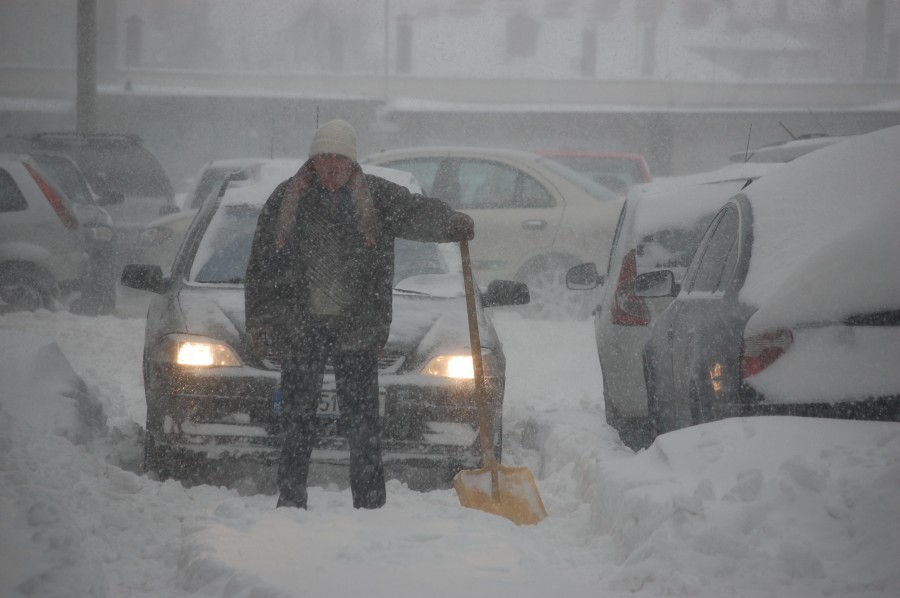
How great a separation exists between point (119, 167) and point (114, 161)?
5.3 inches

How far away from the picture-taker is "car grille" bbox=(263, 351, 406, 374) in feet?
17.8

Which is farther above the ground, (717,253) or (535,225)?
(535,225)

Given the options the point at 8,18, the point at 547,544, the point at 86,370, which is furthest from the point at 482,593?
the point at 8,18

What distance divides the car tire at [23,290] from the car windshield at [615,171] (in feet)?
26.4

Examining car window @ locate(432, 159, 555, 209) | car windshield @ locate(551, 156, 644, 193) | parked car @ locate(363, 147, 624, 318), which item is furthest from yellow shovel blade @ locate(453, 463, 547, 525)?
car windshield @ locate(551, 156, 644, 193)

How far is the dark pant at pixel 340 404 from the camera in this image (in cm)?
493

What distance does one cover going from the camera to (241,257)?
639 cm

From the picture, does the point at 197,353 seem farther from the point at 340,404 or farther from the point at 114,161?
the point at 114,161

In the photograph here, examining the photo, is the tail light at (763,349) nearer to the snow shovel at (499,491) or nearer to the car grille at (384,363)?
the snow shovel at (499,491)

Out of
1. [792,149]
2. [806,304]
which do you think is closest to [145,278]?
[806,304]

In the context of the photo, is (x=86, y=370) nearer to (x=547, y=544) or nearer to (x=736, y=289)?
(x=547, y=544)

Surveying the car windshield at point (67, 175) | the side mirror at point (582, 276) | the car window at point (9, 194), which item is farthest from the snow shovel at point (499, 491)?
the car windshield at point (67, 175)

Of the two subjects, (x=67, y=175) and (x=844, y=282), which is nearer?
(x=844, y=282)

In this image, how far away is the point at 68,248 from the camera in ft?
38.0
